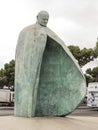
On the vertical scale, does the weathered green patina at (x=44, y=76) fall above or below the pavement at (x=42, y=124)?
above

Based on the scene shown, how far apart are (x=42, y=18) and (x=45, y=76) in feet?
5.75

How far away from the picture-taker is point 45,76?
12.5 meters

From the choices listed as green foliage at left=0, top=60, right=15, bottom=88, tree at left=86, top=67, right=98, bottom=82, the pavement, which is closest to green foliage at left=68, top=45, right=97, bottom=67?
tree at left=86, top=67, right=98, bottom=82

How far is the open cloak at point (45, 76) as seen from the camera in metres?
11.8

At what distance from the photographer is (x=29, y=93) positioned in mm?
11664

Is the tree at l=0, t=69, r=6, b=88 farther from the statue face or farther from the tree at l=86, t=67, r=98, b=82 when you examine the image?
the statue face

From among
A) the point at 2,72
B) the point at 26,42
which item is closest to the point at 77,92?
the point at 26,42

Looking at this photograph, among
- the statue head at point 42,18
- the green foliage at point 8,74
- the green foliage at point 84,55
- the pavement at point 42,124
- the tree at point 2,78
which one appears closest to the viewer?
the pavement at point 42,124

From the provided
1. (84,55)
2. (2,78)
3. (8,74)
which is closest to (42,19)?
(84,55)

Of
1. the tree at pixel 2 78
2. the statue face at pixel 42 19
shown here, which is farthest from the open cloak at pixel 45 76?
Answer: the tree at pixel 2 78

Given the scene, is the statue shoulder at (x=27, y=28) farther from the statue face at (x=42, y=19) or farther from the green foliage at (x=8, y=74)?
the green foliage at (x=8, y=74)

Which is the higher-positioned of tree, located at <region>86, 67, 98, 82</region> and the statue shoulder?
tree, located at <region>86, 67, 98, 82</region>

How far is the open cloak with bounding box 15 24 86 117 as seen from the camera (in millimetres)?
11805

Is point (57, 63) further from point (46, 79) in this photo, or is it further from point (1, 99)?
point (1, 99)
